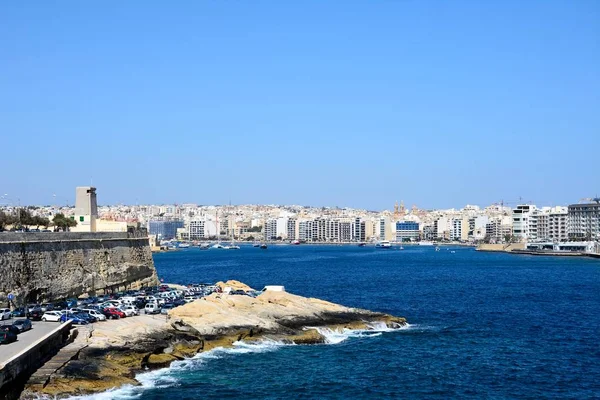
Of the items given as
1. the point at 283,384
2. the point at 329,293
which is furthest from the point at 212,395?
the point at 329,293

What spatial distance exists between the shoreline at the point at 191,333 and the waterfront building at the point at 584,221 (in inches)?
4779

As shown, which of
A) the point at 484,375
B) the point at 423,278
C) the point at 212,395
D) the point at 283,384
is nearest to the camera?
the point at 212,395

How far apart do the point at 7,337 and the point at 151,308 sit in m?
12.5

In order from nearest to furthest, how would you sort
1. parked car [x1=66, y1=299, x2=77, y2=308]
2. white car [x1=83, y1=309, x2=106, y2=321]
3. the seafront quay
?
white car [x1=83, y1=309, x2=106, y2=321], parked car [x1=66, y1=299, x2=77, y2=308], the seafront quay

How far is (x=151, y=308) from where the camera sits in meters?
35.2

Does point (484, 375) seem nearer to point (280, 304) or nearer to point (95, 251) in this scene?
point (280, 304)

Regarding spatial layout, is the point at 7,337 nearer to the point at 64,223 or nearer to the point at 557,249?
the point at 64,223

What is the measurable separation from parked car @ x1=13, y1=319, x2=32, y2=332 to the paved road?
0.16m

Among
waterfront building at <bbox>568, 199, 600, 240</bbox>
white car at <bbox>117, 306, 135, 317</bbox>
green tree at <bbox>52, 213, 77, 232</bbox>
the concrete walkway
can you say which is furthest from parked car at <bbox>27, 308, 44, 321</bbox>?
waterfront building at <bbox>568, 199, 600, 240</bbox>

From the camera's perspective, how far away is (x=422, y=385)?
2491 centimetres

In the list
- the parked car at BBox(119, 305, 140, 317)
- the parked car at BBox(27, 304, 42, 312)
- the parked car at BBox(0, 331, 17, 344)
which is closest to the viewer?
the parked car at BBox(0, 331, 17, 344)

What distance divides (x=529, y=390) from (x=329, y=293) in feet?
102

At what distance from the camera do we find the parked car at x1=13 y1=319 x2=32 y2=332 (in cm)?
2544

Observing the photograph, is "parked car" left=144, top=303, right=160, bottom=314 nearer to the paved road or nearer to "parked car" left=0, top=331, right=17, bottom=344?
the paved road
